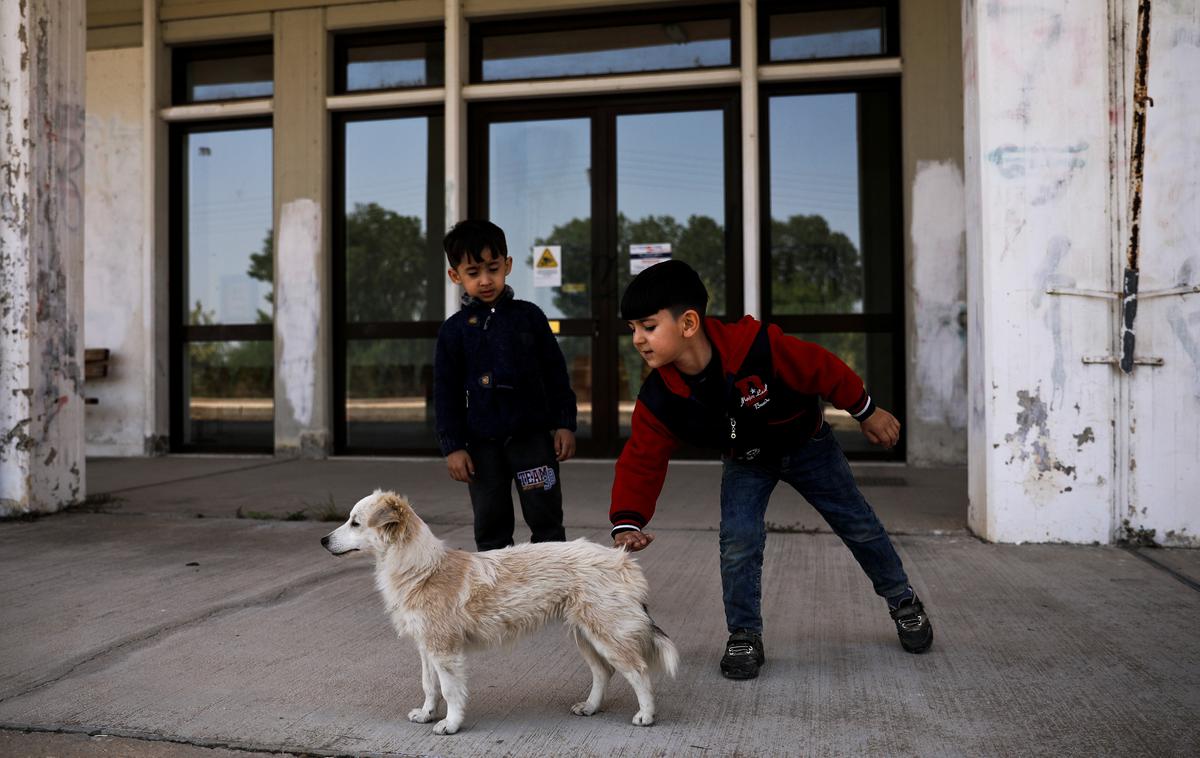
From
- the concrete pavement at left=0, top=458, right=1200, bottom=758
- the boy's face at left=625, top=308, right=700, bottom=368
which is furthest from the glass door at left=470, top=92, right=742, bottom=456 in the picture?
the boy's face at left=625, top=308, right=700, bottom=368

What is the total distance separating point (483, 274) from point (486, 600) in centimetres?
138

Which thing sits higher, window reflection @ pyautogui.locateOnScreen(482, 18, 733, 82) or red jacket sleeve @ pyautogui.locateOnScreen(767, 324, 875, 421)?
window reflection @ pyautogui.locateOnScreen(482, 18, 733, 82)

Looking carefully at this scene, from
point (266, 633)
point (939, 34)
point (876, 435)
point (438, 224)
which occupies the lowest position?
point (266, 633)

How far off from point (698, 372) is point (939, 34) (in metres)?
6.48

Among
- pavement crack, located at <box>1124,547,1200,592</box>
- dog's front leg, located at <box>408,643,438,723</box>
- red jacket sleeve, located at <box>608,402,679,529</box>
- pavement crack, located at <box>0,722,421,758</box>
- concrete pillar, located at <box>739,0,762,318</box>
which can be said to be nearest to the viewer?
pavement crack, located at <box>0,722,421,758</box>

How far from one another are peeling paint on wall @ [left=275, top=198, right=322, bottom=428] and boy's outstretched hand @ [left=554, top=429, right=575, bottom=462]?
603cm

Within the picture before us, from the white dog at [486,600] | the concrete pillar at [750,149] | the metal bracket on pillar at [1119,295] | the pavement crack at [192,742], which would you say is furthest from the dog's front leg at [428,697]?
the concrete pillar at [750,149]

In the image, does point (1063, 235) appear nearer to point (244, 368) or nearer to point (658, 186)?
point (658, 186)

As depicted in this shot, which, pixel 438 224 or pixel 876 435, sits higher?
pixel 438 224

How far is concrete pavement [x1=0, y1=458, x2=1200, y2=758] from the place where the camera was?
107 inches

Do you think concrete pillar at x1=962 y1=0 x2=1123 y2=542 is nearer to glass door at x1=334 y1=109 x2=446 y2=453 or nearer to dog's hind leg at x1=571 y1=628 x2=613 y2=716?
dog's hind leg at x1=571 y1=628 x2=613 y2=716

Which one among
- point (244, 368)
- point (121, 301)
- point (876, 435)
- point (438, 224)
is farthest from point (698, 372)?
point (121, 301)

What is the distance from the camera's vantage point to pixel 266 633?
12.4 ft

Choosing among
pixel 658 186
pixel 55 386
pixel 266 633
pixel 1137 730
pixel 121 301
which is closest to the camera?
pixel 1137 730
